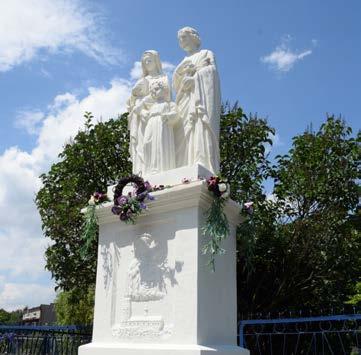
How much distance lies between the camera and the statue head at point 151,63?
7.25m

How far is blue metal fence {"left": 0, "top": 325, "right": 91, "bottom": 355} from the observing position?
982cm

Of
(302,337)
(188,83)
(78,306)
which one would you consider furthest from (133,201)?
(78,306)

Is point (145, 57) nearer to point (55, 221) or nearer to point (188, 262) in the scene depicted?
point (188, 262)

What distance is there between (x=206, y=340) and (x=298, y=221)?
751 cm

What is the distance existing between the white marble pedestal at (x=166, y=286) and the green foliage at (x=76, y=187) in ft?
19.4

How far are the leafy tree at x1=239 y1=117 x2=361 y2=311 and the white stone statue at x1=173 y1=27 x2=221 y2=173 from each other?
582 cm

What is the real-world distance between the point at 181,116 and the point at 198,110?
354 mm

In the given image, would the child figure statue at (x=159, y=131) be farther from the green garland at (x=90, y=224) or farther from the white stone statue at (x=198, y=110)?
the green garland at (x=90, y=224)

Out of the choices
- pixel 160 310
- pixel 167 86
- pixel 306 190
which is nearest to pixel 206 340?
pixel 160 310

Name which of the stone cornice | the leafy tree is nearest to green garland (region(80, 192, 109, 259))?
the stone cornice

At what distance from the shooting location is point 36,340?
384 inches

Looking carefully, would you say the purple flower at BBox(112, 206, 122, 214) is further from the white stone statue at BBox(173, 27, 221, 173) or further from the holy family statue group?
the white stone statue at BBox(173, 27, 221, 173)

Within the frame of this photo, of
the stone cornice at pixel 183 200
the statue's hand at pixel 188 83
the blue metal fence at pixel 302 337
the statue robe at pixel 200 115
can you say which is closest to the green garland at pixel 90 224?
the stone cornice at pixel 183 200

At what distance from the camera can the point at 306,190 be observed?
1215cm
